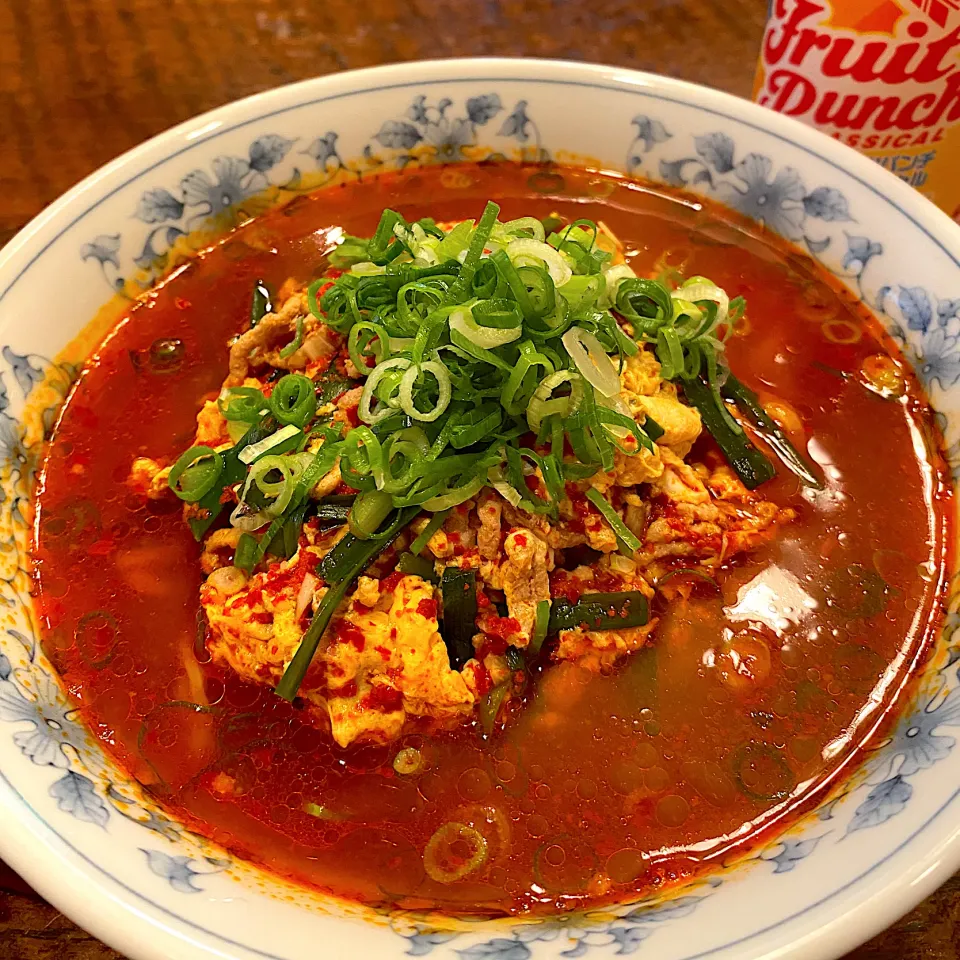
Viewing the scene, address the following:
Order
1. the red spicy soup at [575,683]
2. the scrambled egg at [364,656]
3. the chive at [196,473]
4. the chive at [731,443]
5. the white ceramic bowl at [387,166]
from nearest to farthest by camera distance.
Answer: the white ceramic bowl at [387,166], the red spicy soup at [575,683], the scrambled egg at [364,656], the chive at [196,473], the chive at [731,443]

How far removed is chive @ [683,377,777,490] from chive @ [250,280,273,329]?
1.23m

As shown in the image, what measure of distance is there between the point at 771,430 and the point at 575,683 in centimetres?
87

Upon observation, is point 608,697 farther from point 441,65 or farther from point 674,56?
point 674,56

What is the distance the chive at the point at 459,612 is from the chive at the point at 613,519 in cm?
32

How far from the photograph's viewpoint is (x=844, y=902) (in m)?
1.29

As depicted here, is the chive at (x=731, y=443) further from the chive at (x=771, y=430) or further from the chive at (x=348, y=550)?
the chive at (x=348, y=550)

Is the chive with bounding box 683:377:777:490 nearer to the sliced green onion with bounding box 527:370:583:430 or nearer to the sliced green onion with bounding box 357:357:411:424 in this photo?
the sliced green onion with bounding box 527:370:583:430

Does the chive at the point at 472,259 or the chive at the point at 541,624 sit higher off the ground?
the chive at the point at 472,259

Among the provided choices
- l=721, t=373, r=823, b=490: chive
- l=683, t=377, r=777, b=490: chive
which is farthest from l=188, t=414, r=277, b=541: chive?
l=721, t=373, r=823, b=490: chive

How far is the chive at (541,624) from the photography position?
177 centimetres

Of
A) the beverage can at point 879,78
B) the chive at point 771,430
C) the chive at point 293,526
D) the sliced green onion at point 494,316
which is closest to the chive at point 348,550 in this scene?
the chive at point 293,526

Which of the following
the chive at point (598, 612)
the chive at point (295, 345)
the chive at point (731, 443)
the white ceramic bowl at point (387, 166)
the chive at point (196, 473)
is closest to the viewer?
the white ceramic bowl at point (387, 166)

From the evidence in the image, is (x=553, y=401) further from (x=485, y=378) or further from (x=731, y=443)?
(x=731, y=443)

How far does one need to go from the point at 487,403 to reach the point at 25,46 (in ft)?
9.48
